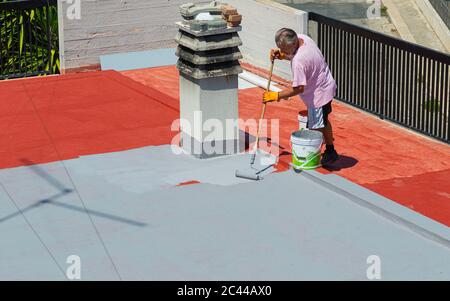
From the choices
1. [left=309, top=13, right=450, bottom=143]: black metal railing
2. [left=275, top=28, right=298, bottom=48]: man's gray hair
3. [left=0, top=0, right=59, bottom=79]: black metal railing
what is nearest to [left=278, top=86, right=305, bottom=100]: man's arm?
[left=275, top=28, right=298, bottom=48]: man's gray hair

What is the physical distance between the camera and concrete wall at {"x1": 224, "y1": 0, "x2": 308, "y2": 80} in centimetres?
1891

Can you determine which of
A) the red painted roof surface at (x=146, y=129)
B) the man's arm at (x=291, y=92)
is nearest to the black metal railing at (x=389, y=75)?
the red painted roof surface at (x=146, y=129)

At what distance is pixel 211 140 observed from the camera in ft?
49.8

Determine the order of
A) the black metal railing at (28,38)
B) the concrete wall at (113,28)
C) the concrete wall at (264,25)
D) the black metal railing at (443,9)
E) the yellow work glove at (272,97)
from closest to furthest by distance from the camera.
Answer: the yellow work glove at (272,97) → the concrete wall at (264,25) → the black metal railing at (28,38) → the concrete wall at (113,28) → the black metal railing at (443,9)

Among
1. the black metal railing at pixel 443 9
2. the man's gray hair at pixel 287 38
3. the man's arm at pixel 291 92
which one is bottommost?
the black metal railing at pixel 443 9

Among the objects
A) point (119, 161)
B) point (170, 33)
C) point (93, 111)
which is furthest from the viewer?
point (170, 33)

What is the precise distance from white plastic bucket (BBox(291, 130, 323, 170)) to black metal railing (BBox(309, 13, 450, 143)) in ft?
7.64

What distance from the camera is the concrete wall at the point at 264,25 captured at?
18.9m

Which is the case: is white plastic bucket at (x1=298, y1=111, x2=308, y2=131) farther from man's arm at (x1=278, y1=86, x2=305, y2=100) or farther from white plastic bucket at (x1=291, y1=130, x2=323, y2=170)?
man's arm at (x1=278, y1=86, x2=305, y2=100)

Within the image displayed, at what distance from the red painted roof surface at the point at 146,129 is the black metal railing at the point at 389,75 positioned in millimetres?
231

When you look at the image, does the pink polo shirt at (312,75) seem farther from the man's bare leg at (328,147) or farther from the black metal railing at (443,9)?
the black metal railing at (443,9)
